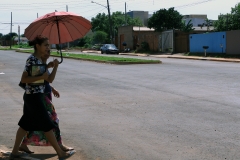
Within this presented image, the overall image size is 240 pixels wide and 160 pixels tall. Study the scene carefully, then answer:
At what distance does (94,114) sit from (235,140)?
3456 mm

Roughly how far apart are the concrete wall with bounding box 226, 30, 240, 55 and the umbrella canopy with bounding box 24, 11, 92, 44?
3079 cm

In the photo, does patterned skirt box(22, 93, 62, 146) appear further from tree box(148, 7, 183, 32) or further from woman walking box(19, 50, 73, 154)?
tree box(148, 7, 183, 32)

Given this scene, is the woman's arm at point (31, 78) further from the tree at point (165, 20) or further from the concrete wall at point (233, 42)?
the tree at point (165, 20)

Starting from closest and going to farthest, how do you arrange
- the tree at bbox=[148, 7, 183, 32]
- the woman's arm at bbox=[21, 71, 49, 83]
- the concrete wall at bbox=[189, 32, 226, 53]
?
1. the woman's arm at bbox=[21, 71, 49, 83]
2. the concrete wall at bbox=[189, 32, 226, 53]
3. the tree at bbox=[148, 7, 183, 32]

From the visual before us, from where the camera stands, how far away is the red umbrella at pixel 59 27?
19.4 feet

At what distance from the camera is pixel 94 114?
9.11 m

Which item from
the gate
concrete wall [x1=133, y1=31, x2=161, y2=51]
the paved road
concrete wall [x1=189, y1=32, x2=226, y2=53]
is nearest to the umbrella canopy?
the paved road

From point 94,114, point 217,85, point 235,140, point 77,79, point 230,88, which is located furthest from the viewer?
point 77,79

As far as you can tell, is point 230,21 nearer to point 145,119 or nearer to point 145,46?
point 145,46

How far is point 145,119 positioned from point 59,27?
309 centimetres

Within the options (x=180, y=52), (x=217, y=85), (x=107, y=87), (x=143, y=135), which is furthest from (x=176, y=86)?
(x=180, y=52)

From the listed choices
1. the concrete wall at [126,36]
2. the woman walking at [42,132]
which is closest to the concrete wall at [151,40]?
the concrete wall at [126,36]

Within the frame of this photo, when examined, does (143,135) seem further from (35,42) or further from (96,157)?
(35,42)

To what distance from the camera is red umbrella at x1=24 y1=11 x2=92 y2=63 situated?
590 cm
